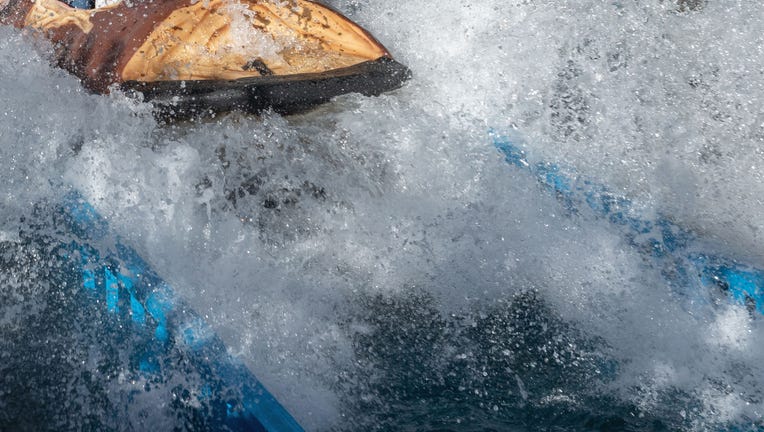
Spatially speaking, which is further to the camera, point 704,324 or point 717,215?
point 717,215

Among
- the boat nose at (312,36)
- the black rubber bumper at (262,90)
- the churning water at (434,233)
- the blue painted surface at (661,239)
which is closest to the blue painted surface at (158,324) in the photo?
the churning water at (434,233)

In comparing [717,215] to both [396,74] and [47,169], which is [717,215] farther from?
[47,169]

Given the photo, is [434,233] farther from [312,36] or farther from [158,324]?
[158,324]

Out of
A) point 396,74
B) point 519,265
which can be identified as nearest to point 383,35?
point 396,74

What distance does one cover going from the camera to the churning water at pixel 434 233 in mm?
1981

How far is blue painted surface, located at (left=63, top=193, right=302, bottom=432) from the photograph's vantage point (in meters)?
1.92

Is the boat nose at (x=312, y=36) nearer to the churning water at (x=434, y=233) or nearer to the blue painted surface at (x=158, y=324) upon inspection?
the churning water at (x=434, y=233)

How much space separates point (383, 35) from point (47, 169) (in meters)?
1.41

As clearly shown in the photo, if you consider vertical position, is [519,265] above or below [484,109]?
below

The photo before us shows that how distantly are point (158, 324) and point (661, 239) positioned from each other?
1.65 metres

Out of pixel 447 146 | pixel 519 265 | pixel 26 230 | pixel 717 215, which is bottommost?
pixel 26 230

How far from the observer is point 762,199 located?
7.74 feet

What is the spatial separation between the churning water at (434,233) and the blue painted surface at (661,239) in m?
0.04

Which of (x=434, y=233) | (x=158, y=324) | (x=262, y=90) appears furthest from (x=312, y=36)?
(x=158, y=324)
